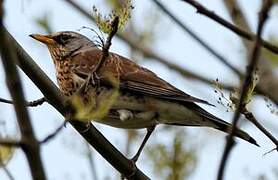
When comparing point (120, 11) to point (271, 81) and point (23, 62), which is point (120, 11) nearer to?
point (23, 62)

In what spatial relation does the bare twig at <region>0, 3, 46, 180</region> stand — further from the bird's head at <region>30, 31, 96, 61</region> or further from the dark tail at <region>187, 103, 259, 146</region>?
the bird's head at <region>30, 31, 96, 61</region>

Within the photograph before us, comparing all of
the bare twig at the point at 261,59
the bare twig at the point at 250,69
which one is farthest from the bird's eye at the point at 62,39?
the bare twig at the point at 250,69

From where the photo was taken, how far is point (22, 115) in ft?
6.72

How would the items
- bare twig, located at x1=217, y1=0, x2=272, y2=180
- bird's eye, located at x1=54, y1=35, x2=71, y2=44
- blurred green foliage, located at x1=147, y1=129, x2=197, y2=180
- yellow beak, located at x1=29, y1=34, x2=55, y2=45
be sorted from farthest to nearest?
1. bird's eye, located at x1=54, y1=35, x2=71, y2=44
2. yellow beak, located at x1=29, y1=34, x2=55, y2=45
3. blurred green foliage, located at x1=147, y1=129, x2=197, y2=180
4. bare twig, located at x1=217, y1=0, x2=272, y2=180

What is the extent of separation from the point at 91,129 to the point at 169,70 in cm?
279

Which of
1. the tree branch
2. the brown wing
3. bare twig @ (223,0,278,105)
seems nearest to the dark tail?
the brown wing

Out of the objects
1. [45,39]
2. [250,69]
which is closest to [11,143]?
[250,69]

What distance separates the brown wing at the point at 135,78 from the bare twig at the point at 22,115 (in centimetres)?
263

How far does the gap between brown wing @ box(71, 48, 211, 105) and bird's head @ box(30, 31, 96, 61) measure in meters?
0.24

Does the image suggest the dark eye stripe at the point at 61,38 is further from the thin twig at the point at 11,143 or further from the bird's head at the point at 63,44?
the thin twig at the point at 11,143

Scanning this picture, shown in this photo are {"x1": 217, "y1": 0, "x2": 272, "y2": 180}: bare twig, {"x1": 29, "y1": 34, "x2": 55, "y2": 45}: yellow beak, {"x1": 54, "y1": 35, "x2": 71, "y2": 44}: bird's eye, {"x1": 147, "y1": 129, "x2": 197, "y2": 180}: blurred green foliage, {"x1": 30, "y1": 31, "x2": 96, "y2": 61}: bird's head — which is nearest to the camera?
{"x1": 217, "y1": 0, "x2": 272, "y2": 180}: bare twig

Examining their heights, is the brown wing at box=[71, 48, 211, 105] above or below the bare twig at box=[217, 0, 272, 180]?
below

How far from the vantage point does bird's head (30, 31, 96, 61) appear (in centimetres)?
579

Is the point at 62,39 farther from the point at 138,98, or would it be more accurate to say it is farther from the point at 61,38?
the point at 138,98
